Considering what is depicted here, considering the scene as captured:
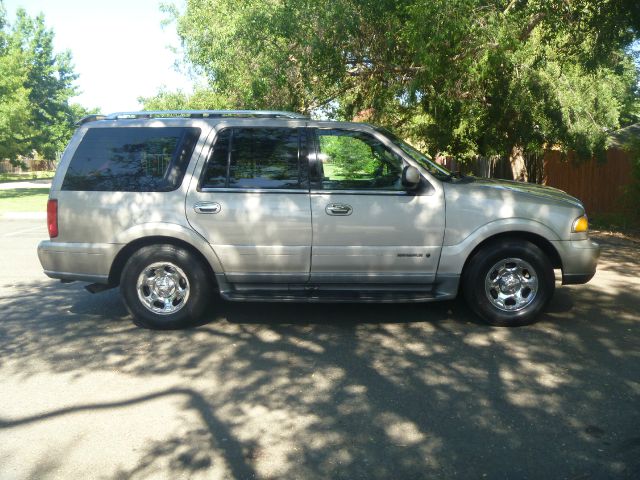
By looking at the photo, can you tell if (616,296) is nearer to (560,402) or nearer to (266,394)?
(560,402)

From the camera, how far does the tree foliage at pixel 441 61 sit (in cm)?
1079

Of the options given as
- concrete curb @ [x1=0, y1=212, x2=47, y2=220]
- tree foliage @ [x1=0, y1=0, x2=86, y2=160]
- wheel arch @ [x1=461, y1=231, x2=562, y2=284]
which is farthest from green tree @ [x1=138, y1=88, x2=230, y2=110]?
wheel arch @ [x1=461, y1=231, x2=562, y2=284]

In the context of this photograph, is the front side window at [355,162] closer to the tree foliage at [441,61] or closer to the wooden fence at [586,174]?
the tree foliage at [441,61]

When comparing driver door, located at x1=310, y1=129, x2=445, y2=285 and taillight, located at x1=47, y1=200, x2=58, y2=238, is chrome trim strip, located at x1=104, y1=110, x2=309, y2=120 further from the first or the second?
taillight, located at x1=47, y1=200, x2=58, y2=238

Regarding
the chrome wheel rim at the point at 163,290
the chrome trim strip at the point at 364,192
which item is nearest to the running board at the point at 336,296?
the chrome wheel rim at the point at 163,290

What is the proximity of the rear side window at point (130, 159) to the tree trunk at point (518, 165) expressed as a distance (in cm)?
1344

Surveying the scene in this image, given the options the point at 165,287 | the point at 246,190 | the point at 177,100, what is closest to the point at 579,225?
the point at 246,190

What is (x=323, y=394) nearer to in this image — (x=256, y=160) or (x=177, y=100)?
(x=256, y=160)

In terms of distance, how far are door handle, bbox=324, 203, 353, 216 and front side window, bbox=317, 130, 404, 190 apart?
0.64ft

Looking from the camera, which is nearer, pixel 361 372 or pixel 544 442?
pixel 544 442

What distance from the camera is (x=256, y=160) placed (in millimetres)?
6484

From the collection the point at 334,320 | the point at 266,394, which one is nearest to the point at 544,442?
the point at 266,394

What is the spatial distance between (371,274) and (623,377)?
2.31 meters

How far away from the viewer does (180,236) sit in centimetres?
632
